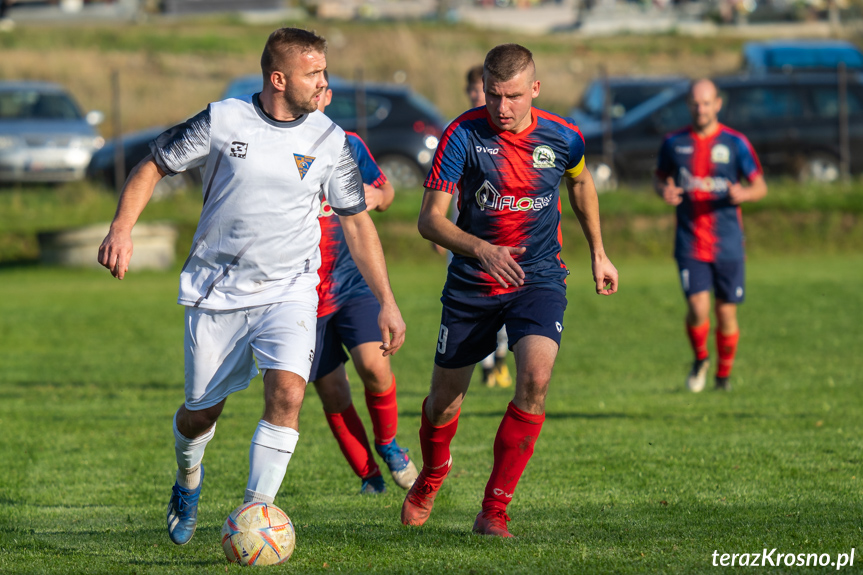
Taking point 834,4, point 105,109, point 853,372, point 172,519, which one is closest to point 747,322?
point 853,372

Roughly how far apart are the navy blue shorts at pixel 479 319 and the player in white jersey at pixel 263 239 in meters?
0.48

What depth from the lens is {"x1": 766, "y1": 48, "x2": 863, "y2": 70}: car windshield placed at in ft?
91.7

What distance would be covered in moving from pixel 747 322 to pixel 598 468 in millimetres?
7283

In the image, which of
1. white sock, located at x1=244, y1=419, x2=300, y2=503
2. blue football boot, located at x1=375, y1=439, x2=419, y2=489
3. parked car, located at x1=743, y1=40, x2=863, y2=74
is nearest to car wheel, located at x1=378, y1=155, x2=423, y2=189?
parked car, located at x1=743, y1=40, x2=863, y2=74

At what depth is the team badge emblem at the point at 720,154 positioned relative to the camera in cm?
930

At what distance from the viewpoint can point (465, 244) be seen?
15.7 feet

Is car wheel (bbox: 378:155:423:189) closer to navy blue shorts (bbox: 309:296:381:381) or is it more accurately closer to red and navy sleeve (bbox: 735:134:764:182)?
red and navy sleeve (bbox: 735:134:764:182)

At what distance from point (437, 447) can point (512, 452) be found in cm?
51

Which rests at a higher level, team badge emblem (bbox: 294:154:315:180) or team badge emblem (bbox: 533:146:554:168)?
team badge emblem (bbox: 533:146:554:168)

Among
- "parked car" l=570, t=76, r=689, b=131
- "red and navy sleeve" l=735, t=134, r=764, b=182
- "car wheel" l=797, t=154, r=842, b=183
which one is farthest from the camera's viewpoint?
"parked car" l=570, t=76, r=689, b=131

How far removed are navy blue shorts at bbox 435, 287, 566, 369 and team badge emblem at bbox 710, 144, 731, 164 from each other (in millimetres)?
4663

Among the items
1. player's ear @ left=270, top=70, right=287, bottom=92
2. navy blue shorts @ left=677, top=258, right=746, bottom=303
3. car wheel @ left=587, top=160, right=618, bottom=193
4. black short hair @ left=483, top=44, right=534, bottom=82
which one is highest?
black short hair @ left=483, top=44, right=534, bottom=82

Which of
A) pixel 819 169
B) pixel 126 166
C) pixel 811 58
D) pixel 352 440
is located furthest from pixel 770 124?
pixel 352 440

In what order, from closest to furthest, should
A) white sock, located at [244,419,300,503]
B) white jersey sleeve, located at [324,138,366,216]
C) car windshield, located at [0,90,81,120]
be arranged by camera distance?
white sock, located at [244,419,300,503], white jersey sleeve, located at [324,138,366,216], car windshield, located at [0,90,81,120]
